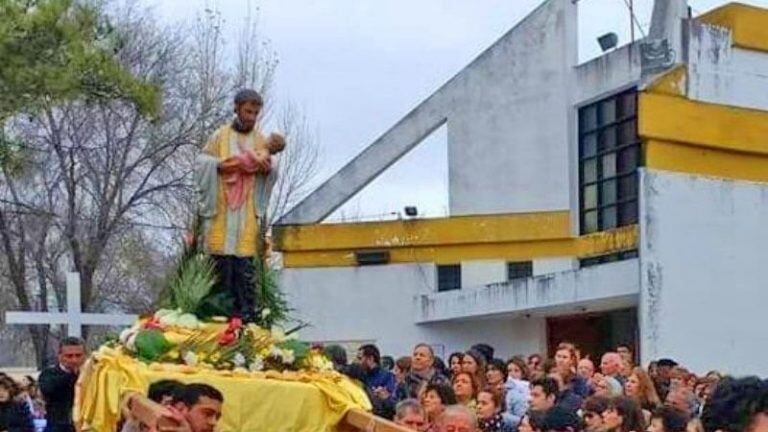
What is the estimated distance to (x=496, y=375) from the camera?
10141 mm

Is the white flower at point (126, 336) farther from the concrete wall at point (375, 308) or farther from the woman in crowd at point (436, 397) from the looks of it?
the concrete wall at point (375, 308)

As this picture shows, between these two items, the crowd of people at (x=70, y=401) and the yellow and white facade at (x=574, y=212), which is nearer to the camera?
the crowd of people at (x=70, y=401)

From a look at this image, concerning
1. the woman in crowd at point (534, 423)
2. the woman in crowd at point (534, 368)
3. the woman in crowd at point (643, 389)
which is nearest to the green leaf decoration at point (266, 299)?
the woman in crowd at point (534, 423)

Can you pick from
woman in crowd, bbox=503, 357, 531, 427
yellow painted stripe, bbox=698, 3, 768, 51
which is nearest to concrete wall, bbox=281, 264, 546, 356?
yellow painted stripe, bbox=698, 3, 768, 51

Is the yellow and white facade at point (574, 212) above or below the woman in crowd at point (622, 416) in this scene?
above

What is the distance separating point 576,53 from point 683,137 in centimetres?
526

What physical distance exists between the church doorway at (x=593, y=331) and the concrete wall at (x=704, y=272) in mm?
2636

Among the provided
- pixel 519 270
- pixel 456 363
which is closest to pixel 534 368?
pixel 456 363

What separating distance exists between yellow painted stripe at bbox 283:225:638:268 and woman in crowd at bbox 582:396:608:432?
13.6 meters

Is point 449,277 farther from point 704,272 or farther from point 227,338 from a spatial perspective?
point 227,338

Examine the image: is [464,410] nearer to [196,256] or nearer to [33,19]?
[196,256]

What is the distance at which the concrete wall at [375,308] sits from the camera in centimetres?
2392

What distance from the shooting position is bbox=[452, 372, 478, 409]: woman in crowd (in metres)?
8.98

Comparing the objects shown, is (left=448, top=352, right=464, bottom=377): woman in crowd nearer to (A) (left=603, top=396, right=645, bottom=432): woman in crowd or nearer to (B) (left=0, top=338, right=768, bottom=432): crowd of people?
(B) (left=0, top=338, right=768, bottom=432): crowd of people
